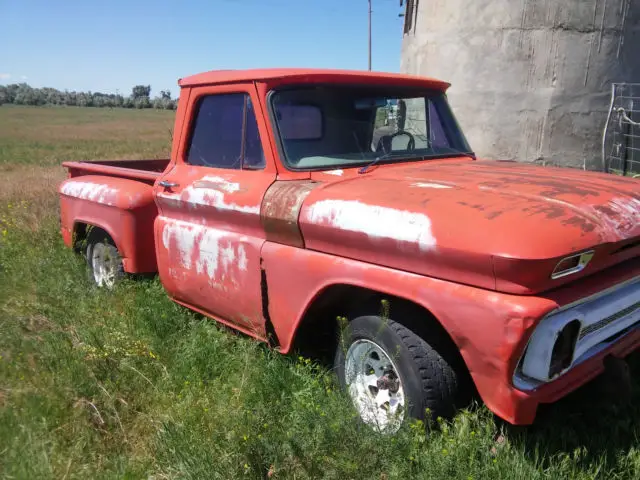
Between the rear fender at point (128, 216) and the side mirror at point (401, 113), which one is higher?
the side mirror at point (401, 113)

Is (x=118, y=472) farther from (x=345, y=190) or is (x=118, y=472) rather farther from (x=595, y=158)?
(x=595, y=158)

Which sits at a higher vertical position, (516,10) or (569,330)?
(516,10)

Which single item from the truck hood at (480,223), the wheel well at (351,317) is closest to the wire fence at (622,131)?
the truck hood at (480,223)

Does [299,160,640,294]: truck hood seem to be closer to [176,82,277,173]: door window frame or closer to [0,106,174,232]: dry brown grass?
[176,82,277,173]: door window frame

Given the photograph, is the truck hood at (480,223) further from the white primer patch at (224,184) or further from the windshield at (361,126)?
the white primer patch at (224,184)

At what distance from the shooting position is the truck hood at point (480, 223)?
194 cm

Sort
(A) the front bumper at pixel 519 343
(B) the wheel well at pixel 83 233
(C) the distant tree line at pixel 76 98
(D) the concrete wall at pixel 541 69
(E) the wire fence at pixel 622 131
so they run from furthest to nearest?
1. (C) the distant tree line at pixel 76 98
2. (E) the wire fence at pixel 622 131
3. (D) the concrete wall at pixel 541 69
4. (B) the wheel well at pixel 83 233
5. (A) the front bumper at pixel 519 343

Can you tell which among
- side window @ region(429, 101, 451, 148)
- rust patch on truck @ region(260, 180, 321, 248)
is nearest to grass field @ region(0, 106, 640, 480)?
rust patch on truck @ region(260, 180, 321, 248)

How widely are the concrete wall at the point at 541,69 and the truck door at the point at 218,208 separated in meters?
5.86

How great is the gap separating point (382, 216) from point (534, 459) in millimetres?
1204

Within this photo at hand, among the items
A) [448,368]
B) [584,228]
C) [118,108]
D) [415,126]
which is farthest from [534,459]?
[118,108]

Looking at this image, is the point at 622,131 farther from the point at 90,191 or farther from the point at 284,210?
the point at 90,191

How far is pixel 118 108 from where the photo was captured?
327 feet

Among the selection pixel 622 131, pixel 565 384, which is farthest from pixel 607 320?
pixel 622 131
